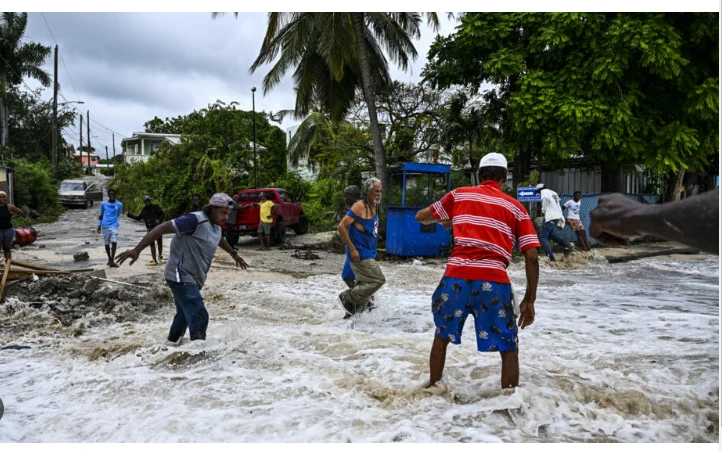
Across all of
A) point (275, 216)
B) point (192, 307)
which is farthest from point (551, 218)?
point (192, 307)

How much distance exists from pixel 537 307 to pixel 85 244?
13.1m

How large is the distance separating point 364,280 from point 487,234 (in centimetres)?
282

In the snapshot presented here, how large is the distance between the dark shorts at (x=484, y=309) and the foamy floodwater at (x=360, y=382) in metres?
0.40

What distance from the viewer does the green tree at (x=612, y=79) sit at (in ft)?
44.1

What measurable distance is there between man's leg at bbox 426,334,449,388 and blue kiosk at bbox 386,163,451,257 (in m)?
8.60

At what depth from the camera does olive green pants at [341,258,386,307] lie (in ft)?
20.5

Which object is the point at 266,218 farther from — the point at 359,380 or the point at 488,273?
the point at 488,273

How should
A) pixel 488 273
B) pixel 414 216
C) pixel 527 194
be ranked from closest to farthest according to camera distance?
pixel 488 273, pixel 414 216, pixel 527 194

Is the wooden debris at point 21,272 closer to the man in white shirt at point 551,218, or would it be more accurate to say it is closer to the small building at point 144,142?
the man in white shirt at point 551,218

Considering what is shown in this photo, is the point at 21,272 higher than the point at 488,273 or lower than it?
lower

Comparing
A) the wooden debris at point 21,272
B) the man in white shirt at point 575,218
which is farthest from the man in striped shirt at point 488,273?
the man in white shirt at point 575,218

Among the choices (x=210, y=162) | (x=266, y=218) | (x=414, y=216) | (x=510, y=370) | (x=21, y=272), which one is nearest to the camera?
(x=510, y=370)

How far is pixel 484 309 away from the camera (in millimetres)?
3607

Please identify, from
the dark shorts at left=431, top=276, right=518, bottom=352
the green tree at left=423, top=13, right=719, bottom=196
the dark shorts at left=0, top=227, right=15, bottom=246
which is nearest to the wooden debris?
the dark shorts at left=0, top=227, right=15, bottom=246
